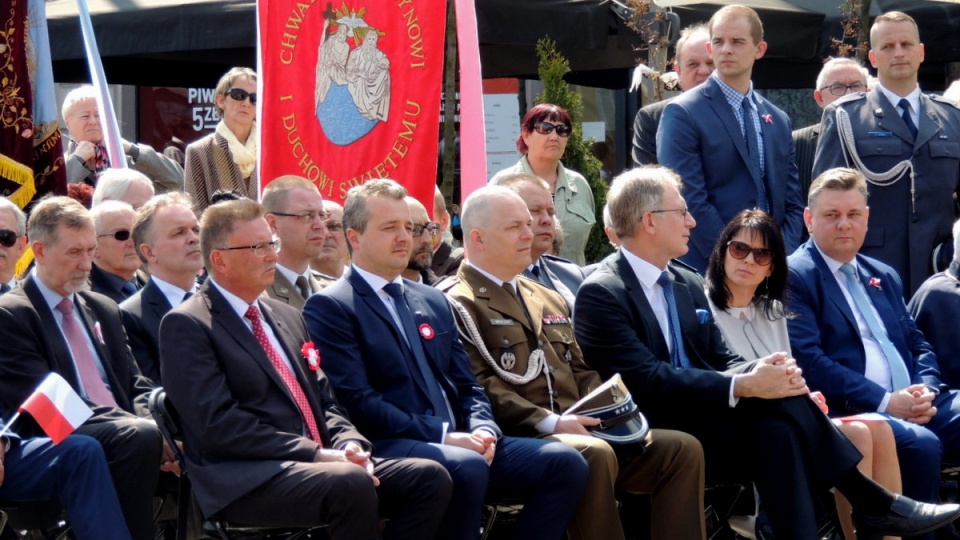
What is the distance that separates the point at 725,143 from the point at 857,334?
1180mm

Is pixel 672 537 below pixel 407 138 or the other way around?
below

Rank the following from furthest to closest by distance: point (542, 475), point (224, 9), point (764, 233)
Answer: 1. point (224, 9)
2. point (764, 233)
3. point (542, 475)

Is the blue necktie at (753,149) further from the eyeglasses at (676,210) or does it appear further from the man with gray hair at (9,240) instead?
the man with gray hair at (9,240)

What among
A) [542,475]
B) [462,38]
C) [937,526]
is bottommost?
[937,526]

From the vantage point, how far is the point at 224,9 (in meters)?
9.88

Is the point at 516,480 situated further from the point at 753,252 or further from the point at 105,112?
the point at 105,112

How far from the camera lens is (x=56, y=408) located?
4.98 meters

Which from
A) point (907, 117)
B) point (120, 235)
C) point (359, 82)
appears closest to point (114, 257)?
point (120, 235)

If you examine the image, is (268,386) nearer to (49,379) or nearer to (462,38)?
(49,379)

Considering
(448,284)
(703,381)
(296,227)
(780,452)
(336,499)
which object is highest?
(296,227)

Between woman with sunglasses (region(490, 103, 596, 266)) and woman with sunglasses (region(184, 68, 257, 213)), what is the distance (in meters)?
1.58

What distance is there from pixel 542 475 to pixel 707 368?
1160 millimetres

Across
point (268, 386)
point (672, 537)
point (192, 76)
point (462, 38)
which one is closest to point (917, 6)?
point (462, 38)

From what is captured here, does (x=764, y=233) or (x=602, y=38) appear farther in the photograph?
(x=602, y=38)
